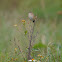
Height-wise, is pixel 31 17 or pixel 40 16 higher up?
pixel 40 16

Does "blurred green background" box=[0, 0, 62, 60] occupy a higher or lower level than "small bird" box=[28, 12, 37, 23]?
higher

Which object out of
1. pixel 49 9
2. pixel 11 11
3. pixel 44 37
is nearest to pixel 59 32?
pixel 44 37

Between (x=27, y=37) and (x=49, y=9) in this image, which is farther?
(x=49, y=9)

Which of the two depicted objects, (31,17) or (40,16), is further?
(40,16)

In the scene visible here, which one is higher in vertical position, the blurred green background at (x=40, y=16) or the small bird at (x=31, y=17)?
the blurred green background at (x=40, y=16)

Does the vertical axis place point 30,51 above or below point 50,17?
below

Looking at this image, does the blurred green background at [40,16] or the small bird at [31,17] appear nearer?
the small bird at [31,17]

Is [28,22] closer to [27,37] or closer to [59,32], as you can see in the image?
[27,37]

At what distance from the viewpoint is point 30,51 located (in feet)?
6.83

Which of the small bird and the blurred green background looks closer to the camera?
the small bird

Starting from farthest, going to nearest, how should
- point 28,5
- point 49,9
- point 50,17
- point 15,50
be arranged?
point 28,5
point 49,9
point 50,17
point 15,50

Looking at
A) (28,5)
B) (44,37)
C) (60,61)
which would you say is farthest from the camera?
(28,5)

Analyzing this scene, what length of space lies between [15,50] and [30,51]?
199 millimetres

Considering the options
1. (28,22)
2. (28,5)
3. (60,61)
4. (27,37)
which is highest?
(28,5)
